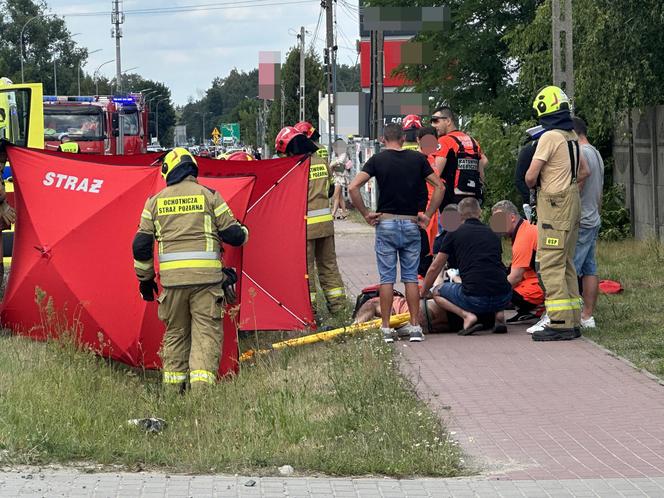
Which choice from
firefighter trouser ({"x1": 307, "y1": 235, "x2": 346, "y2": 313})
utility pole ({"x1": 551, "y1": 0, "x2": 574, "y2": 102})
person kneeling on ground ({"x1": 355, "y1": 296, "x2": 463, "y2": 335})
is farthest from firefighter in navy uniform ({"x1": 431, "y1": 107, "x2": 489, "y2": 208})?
utility pole ({"x1": 551, "y1": 0, "x2": 574, "y2": 102})

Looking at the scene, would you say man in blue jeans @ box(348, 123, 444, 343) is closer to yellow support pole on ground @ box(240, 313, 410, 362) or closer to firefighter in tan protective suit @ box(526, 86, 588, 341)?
yellow support pole on ground @ box(240, 313, 410, 362)

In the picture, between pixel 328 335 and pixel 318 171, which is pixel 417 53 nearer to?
pixel 318 171

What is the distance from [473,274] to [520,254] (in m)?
0.84

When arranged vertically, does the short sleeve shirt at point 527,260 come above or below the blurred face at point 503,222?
below

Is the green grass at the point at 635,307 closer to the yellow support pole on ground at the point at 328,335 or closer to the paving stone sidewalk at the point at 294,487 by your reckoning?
the yellow support pole on ground at the point at 328,335

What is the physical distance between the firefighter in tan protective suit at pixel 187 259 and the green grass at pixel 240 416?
1.00 feet

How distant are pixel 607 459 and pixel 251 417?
247 cm

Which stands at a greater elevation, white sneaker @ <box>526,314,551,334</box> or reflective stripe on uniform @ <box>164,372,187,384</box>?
white sneaker @ <box>526,314,551,334</box>

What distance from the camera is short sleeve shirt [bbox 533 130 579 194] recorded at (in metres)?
10.6

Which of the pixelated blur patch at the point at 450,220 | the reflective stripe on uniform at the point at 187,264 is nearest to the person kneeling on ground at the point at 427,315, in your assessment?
the pixelated blur patch at the point at 450,220

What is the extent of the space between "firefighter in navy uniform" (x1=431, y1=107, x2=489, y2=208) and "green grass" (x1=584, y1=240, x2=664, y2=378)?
1.80 meters

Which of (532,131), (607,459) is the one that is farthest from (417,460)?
(532,131)

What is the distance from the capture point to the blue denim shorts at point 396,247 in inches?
424

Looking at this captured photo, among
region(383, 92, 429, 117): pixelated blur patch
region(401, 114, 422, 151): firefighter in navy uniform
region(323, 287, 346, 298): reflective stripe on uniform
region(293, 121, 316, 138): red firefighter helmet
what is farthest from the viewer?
region(383, 92, 429, 117): pixelated blur patch
